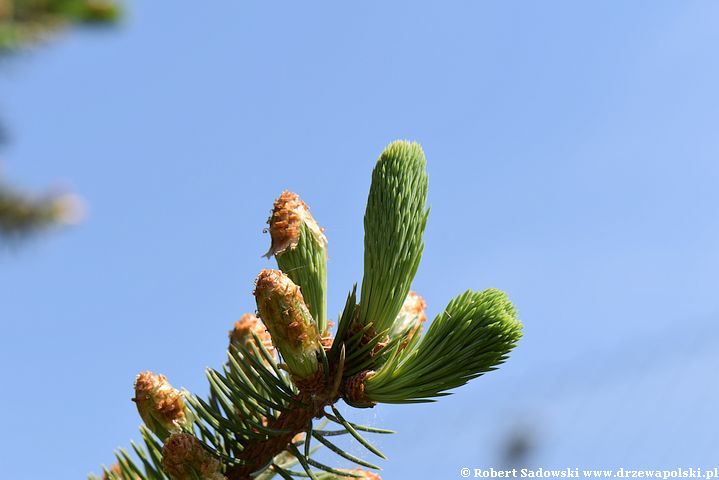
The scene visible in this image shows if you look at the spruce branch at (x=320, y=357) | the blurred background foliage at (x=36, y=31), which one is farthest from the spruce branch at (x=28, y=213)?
the spruce branch at (x=320, y=357)

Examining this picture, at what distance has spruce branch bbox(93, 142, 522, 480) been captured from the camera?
3.10ft

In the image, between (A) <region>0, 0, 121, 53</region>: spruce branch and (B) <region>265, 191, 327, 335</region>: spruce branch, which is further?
(A) <region>0, 0, 121, 53</region>: spruce branch

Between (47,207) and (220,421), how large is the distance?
219 inches

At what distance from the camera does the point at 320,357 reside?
0.98 meters

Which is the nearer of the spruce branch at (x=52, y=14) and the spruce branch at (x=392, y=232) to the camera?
the spruce branch at (x=392, y=232)

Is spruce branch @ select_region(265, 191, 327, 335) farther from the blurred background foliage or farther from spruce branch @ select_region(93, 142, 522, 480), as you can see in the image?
the blurred background foliage

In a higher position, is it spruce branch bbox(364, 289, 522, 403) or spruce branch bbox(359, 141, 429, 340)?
spruce branch bbox(359, 141, 429, 340)

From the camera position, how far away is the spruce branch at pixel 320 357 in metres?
0.94

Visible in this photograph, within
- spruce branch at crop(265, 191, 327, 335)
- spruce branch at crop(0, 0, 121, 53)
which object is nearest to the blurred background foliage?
spruce branch at crop(0, 0, 121, 53)

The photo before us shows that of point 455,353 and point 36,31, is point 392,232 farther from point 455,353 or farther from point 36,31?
point 36,31

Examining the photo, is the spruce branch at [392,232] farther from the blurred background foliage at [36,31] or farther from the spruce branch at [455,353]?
the blurred background foliage at [36,31]

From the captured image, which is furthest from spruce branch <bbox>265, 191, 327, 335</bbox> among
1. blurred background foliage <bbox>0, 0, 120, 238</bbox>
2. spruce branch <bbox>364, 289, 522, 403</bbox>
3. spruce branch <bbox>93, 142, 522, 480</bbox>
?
blurred background foliage <bbox>0, 0, 120, 238</bbox>

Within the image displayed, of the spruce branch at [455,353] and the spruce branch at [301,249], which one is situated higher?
the spruce branch at [301,249]

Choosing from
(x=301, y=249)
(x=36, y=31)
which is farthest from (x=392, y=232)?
(x=36, y=31)
